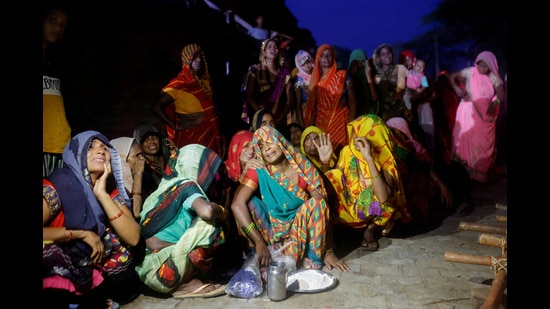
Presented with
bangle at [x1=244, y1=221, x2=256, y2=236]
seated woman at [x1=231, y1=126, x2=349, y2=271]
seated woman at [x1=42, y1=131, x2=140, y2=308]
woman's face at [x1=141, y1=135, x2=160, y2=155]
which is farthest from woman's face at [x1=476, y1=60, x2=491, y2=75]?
seated woman at [x1=42, y1=131, x2=140, y2=308]

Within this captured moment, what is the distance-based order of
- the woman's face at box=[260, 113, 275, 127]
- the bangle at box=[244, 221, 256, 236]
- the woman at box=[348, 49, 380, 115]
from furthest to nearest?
the woman at box=[348, 49, 380, 115], the woman's face at box=[260, 113, 275, 127], the bangle at box=[244, 221, 256, 236]

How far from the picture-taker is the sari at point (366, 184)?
418 cm

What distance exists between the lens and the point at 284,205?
3736 mm

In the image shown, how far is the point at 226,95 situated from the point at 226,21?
119 centimetres

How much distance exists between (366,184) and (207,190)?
1.60m

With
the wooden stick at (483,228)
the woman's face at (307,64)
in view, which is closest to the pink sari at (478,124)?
the wooden stick at (483,228)

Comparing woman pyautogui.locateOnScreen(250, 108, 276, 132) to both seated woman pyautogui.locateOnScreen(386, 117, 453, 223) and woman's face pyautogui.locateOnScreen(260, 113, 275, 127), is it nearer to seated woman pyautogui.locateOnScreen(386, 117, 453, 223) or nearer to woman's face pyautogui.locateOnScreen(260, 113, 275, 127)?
woman's face pyautogui.locateOnScreen(260, 113, 275, 127)

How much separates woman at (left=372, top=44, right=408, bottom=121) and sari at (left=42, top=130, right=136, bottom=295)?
15.3ft

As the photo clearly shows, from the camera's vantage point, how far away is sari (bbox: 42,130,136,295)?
2.48 metres

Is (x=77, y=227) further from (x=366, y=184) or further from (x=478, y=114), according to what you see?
(x=478, y=114)

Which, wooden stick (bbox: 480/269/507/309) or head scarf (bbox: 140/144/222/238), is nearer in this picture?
wooden stick (bbox: 480/269/507/309)

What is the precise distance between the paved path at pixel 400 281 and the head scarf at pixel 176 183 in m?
0.57
